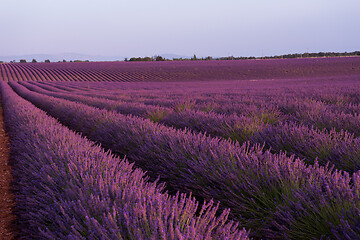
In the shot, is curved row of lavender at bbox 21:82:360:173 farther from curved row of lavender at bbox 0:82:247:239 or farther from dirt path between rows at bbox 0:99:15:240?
dirt path between rows at bbox 0:99:15:240

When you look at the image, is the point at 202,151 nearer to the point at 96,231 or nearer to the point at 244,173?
the point at 244,173

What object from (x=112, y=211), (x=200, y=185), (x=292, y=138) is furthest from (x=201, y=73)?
(x=112, y=211)

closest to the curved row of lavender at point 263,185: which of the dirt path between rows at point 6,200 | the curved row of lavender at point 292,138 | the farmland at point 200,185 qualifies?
the farmland at point 200,185

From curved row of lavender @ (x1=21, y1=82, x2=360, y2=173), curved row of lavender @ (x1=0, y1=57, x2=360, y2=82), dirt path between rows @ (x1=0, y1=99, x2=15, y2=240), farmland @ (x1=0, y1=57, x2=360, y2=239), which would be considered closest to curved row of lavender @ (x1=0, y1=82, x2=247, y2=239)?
farmland @ (x1=0, y1=57, x2=360, y2=239)

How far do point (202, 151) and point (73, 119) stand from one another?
465 centimetres

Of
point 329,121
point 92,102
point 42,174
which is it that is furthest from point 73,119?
point 329,121

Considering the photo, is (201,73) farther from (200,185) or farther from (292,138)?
(200,185)

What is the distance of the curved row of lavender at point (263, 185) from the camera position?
1.49 meters

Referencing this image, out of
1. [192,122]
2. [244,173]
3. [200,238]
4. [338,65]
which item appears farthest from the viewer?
[338,65]

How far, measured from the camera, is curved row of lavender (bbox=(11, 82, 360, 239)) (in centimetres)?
149

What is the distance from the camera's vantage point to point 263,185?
1.96 metres

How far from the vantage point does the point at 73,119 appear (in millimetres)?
6582

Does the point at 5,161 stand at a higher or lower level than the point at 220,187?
lower

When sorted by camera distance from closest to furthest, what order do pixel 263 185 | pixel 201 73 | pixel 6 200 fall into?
pixel 263 185 < pixel 6 200 < pixel 201 73
